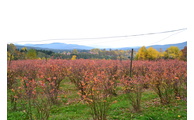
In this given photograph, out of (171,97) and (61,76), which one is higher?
(61,76)

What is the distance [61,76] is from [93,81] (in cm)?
354

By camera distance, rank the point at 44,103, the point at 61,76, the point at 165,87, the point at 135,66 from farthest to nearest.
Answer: the point at 135,66 → the point at 61,76 → the point at 165,87 → the point at 44,103

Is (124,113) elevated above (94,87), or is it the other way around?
(94,87)

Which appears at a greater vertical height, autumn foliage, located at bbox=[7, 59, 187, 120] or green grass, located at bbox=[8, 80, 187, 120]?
autumn foliage, located at bbox=[7, 59, 187, 120]

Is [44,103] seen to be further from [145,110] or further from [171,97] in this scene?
[171,97]

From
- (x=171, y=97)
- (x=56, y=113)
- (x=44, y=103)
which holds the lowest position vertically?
Result: (x=56, y=113)

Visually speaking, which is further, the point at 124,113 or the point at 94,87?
the point at 124,113

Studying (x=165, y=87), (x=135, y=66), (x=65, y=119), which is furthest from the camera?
(x=135, y=66)

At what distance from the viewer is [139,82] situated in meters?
5.33

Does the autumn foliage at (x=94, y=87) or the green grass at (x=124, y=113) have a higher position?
the autumn foliage at (x=94, y=87)

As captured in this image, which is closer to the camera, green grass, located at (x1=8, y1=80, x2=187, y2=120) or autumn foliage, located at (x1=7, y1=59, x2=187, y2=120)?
autumn foliage, located at (x1=7, y1=59, x2=187, y2=120)

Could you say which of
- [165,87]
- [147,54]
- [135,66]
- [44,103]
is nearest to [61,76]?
[44,103]

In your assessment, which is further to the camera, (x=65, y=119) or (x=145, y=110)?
(x=145, y=110)

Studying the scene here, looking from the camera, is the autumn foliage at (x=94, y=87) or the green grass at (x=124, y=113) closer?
the autumn foliage at (x=94, y=87)
